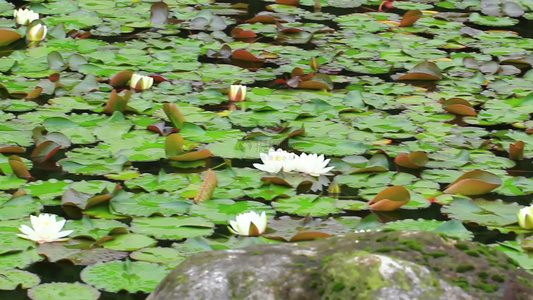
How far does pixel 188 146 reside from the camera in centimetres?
362

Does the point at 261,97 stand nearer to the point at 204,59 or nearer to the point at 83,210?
the point at 204,59

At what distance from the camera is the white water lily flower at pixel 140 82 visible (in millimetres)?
4277

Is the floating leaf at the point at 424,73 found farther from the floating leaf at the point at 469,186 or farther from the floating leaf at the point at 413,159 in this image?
the floating leaf at the point at 469,186

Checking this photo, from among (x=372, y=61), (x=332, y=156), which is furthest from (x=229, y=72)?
(x=332, y=156)

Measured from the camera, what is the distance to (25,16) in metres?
5.27

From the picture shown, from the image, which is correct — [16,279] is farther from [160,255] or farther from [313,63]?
[313,63]

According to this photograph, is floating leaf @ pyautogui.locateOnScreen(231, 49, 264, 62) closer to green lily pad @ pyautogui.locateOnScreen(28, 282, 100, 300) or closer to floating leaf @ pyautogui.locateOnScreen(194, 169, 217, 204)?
floating leaf @ pyautogui.locateOnScreen(194, 169, 217, 204)

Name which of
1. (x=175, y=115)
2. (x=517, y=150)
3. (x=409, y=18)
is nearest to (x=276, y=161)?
(x=175, y=115)

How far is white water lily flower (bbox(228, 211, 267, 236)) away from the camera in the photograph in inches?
111

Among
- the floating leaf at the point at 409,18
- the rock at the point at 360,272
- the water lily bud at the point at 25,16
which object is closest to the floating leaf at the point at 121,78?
the water lily bud at the point at 25,16

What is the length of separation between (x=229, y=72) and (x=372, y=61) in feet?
2.72

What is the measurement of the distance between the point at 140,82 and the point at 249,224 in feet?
5.45

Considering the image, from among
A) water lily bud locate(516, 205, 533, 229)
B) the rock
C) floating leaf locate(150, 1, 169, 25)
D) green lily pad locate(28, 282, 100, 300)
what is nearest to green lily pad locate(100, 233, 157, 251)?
green lily pad locate(28, 282, 100, 300)

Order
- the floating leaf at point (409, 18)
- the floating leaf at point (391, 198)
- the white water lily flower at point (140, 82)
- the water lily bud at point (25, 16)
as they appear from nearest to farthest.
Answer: the floating leaf at point (391, 198) → the white water lily flower at point (140, 82) → the water lily bud at point (25, 16) → the floating leaf at point (409, 18)
